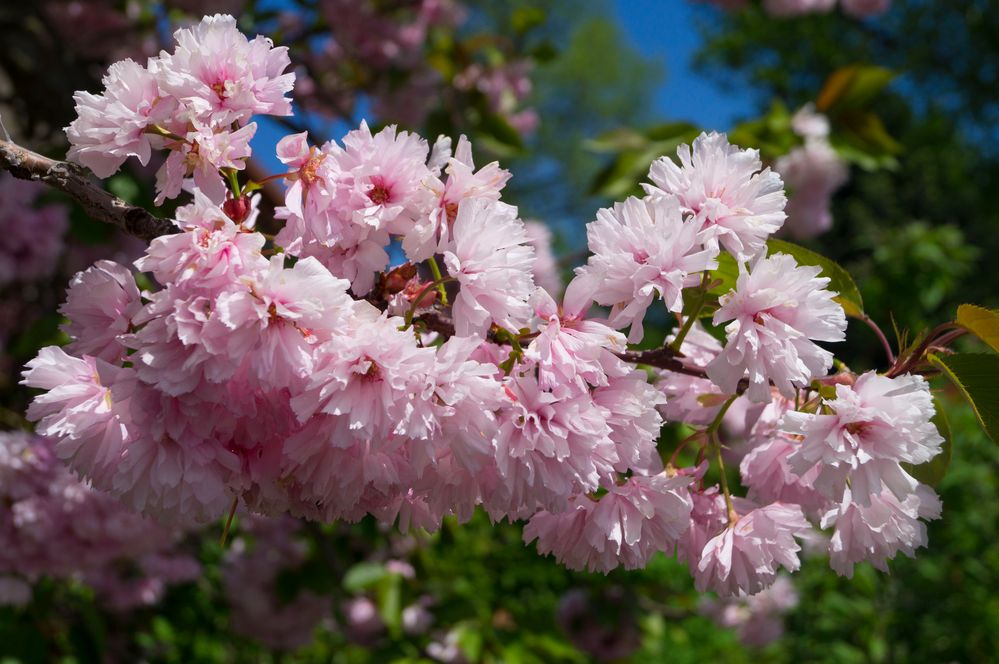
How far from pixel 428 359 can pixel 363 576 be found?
2011mm

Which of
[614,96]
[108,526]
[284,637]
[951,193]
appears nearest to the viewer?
[108,526]

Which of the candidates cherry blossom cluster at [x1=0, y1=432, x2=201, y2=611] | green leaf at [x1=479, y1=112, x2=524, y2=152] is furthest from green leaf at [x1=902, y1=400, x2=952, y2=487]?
green leaf at [x1=479, y1=112, x2=524, y2=152]

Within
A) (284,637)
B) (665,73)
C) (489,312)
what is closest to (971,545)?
(284,637)

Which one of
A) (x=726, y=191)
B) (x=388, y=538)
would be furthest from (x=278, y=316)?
(x=388, y=538)

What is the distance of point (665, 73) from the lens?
2247 cm

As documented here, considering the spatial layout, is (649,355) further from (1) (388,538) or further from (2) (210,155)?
(1) (388,538)

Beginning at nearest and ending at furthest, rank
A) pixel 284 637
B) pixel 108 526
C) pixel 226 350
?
pixel 226 350, pixel 108 526, pixel 284 637

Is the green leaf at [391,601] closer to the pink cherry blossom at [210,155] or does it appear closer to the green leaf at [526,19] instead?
the pink cherry blossom at [210,155]

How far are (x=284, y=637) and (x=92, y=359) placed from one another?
2.56 m

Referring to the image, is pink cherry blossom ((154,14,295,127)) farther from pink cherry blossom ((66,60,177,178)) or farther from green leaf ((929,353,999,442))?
green leaf ((929,353,999,442))

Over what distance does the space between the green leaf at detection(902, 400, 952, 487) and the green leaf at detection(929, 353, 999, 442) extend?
0.04m

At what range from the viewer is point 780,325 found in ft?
2.30

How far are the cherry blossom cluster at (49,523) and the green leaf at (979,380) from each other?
55.6 inches

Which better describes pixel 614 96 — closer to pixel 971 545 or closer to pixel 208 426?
pixel 971 545
